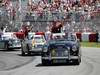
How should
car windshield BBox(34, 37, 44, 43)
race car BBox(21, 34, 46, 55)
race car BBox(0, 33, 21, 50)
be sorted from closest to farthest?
race car BBox(21, 34, 46, 55) → car windshield BBox(34, 37, 44, 43) → race car BBox(0, 33, 21, 50)

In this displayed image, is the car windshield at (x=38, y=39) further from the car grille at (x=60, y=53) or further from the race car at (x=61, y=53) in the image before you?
the car grille at (x=60, y=53)

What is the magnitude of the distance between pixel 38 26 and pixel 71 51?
73.9ft

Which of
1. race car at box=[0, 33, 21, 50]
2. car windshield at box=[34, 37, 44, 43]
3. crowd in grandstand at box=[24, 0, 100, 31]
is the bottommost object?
race car at box=[0, 33, 21, 50]

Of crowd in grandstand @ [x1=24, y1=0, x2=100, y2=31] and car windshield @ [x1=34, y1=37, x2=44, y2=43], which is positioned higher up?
crowd in grandstand @ [x1=24, y1=0, x2=100, y2=31]

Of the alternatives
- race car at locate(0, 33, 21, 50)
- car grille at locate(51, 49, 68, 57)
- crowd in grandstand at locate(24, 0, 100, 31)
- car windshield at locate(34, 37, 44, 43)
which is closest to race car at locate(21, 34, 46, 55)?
car windshield at locate(34, 37, 44, 43)

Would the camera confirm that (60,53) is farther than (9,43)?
No

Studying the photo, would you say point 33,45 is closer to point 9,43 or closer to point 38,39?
point 38,39

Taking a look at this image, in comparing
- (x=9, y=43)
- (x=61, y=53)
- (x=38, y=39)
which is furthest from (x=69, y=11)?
(x=61, y=53)

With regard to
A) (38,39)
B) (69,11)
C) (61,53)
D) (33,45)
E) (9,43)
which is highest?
(69,11)

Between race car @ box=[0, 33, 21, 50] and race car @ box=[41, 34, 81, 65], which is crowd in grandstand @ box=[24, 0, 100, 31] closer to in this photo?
race car @ box=[0, 33, 21, 50]

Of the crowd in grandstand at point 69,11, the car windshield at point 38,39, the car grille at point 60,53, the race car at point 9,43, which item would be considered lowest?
the race car at point 9,43

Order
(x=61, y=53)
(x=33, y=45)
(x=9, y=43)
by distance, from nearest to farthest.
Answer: (x=61, y=53) < (x=33, y=45) < (x=9, y=43)

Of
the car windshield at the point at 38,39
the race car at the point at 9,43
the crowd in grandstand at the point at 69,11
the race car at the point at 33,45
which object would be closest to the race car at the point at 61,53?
the race car at the point at 33,45

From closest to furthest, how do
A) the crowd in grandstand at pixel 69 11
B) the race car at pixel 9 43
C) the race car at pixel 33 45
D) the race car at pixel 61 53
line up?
the race car at pixel 61 53 < the race car at pixel 33 45 < the race car at pixel 9 43 < the crowd in grandstand at pixel 69 11
